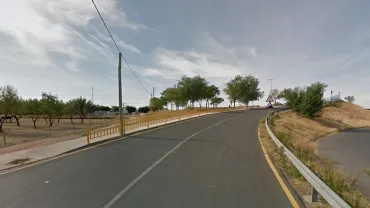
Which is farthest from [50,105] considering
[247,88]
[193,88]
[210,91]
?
[247,88]

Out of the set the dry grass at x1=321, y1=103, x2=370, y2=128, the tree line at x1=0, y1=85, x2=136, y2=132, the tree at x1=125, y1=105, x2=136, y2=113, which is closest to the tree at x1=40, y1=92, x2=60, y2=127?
the tree line at x1=0, y1=85, x2=136, y2=132

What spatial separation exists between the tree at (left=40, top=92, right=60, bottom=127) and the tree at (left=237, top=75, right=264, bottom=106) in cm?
5151

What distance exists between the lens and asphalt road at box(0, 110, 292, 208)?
4520 mm

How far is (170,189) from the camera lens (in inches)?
203

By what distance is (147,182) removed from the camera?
5652 millimetres

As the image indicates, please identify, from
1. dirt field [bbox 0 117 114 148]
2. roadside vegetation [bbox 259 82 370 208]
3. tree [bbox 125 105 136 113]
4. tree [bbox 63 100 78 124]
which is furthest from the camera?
tree [bbox 125 105 136 113]

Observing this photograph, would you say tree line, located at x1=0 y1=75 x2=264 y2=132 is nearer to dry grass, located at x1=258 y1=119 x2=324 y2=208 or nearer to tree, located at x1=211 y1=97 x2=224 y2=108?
tree, located at x1=211 y1=97 x2=224 y2=108

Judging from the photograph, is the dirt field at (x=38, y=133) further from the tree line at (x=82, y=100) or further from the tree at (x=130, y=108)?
the tree at (x=130, y=108)

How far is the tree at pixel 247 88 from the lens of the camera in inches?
2820

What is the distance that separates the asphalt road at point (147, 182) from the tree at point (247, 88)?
64.9 m

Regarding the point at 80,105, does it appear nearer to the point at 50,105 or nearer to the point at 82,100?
the point at 82,100

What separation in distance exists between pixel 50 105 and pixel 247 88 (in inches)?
2186

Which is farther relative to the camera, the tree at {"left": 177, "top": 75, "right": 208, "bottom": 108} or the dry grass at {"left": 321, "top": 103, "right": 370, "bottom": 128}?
the tree at {"left": 177, "top": 75, "right": 208, "bottom": 108}

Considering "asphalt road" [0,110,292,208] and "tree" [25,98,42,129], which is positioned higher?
"tree" [25,98,42,129]
